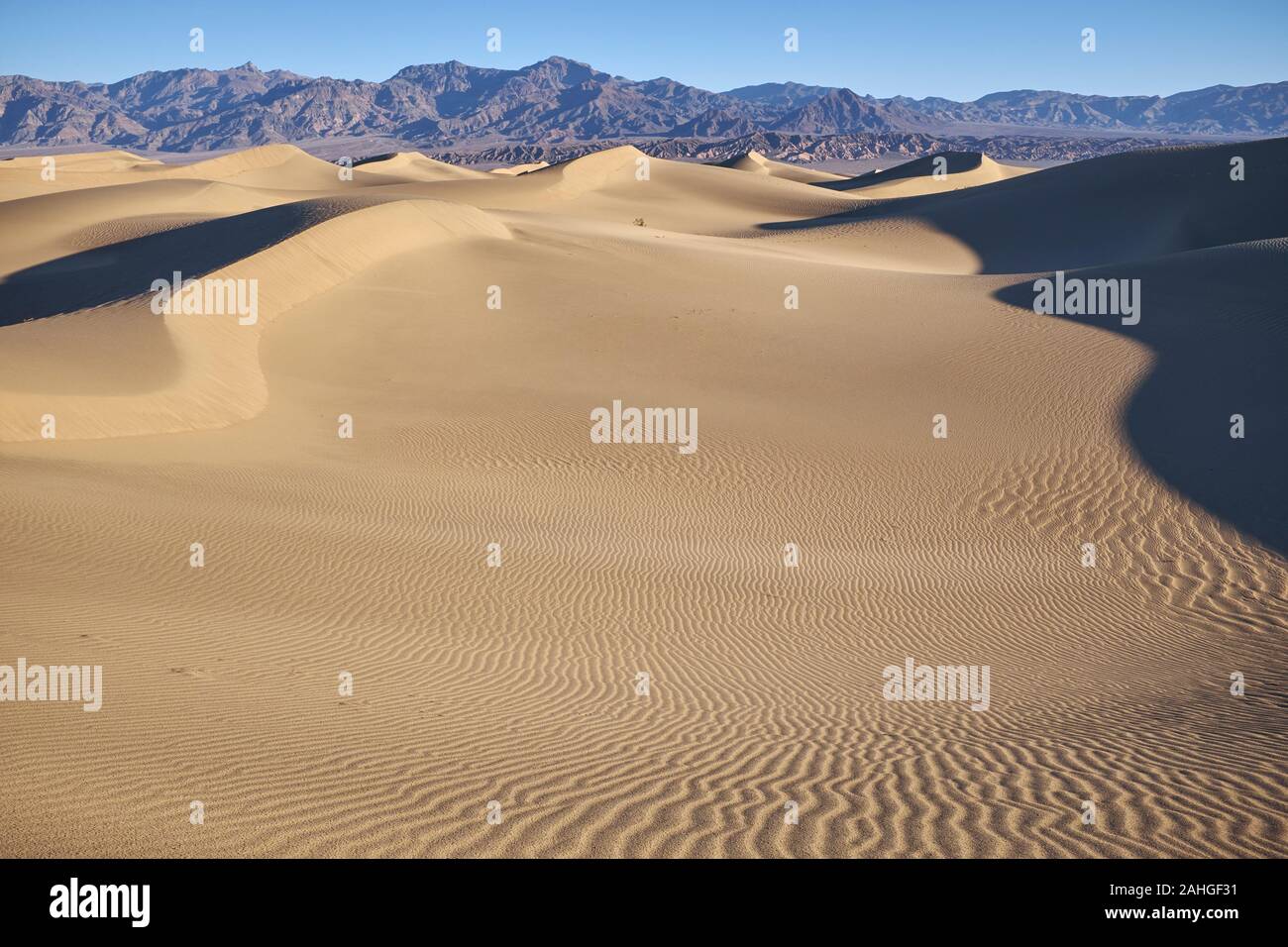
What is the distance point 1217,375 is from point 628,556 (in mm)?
12067

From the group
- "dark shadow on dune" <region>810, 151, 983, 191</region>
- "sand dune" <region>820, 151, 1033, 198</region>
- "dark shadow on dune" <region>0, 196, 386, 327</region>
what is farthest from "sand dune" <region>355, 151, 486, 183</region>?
"dark shadow on dune" <region>0, 196, 386, 327</region>

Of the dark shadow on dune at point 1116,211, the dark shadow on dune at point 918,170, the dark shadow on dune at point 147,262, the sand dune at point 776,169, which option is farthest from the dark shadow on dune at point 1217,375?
the sand dune at point 776,169

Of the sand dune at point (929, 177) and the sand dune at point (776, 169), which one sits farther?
the sand dune at point (776, 169)

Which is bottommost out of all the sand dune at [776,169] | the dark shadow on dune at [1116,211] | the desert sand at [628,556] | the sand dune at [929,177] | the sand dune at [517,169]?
the desert sand at [628,556]

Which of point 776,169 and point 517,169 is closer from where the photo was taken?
point 776,169

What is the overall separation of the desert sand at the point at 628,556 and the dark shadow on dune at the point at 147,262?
1.51ft

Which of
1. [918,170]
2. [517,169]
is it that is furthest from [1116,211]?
[517,169]

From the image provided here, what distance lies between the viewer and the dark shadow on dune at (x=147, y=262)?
2464cm

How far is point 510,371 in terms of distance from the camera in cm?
1853

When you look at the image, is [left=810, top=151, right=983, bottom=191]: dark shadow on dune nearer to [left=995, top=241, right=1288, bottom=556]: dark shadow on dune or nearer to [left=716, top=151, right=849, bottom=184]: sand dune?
[left=716, top=151, right=849, bottom=184]: sand dune

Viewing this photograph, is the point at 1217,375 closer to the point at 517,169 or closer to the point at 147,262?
the point at 147,262

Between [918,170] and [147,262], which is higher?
[918,170]

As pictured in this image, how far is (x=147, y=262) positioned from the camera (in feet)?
91.4

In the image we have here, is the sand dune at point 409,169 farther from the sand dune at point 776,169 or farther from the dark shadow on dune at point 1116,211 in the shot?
the dark shadow on dune at point 1116,211
